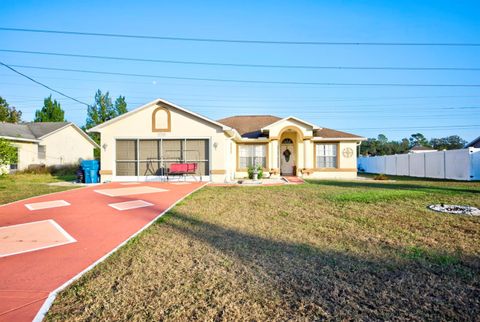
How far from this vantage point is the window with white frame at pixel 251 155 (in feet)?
69.4

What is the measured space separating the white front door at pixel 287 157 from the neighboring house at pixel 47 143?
21.6 metres

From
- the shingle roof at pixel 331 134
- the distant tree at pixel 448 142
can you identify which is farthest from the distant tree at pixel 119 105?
the distant tree at pixel 448 142

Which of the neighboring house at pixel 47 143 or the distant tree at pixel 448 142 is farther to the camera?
the distant tree at pixel 448 142

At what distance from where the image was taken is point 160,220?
7.14m

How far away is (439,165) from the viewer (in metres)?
21.3

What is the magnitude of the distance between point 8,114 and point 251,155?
4866 cm

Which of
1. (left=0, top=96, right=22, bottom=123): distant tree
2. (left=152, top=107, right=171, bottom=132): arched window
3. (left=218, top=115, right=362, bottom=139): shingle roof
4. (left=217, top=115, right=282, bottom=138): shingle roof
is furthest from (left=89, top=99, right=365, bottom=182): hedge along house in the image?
(left=0, top=96, right=22, bottom=123): distant tree

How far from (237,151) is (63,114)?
1221 inches

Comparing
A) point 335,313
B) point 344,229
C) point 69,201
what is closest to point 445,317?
point 335,313

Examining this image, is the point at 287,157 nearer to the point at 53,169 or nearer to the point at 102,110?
the point at 53,169

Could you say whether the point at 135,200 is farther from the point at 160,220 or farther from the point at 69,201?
the point at 160,220

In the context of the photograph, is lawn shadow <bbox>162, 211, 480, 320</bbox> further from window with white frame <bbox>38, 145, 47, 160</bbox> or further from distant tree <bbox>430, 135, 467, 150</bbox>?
distant tree <bbox>430, 135, 467, 150</bbox>

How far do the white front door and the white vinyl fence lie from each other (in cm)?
1103

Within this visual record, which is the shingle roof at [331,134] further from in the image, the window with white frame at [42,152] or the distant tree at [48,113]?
the distant tree at [48,113]
